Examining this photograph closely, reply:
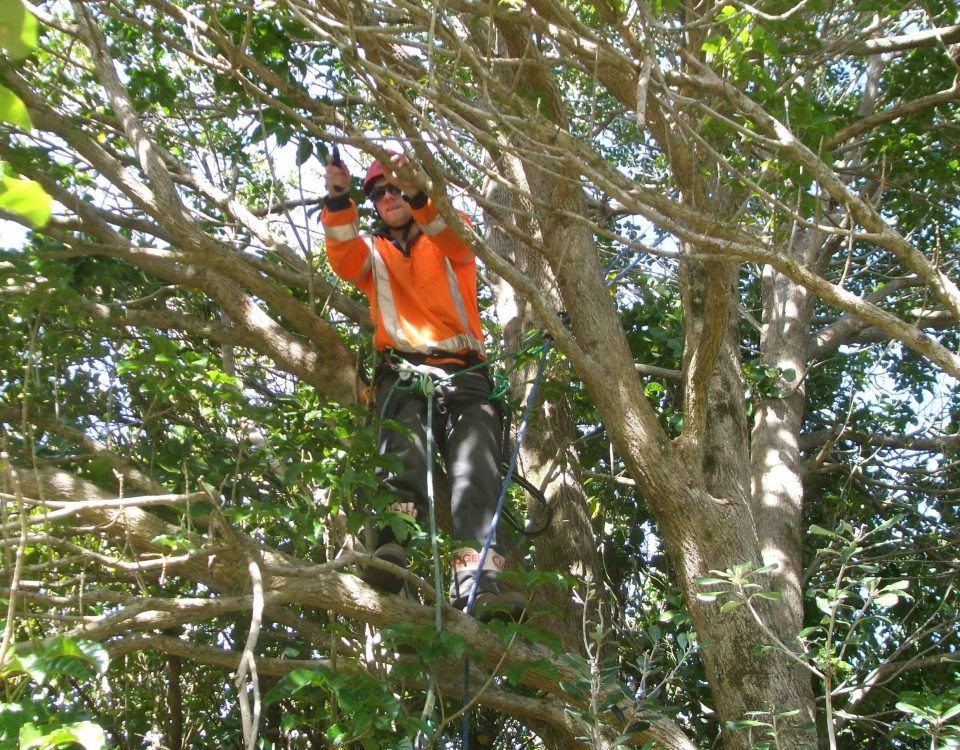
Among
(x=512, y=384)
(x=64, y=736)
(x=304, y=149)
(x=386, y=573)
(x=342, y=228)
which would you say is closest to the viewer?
(x=64, y=736)

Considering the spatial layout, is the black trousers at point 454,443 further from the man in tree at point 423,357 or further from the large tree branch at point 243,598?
the large tree branch at point 243,598

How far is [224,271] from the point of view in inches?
152

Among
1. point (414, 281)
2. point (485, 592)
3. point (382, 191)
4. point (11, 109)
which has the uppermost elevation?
point (382, 191)

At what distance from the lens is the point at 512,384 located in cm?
470

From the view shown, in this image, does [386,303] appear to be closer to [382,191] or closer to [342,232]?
[342,232]

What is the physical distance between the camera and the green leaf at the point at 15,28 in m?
0.95

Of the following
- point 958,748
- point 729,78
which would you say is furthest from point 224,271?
point 958,748

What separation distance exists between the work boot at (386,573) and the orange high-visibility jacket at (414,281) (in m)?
0.85

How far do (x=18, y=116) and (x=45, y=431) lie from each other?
3.01m

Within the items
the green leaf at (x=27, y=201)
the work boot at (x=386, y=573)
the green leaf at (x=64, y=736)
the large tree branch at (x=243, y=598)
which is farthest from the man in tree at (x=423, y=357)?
the green leaf at (x=27, y=201)

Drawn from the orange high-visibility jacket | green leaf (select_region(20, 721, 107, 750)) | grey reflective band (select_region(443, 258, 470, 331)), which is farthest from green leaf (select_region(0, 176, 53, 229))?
grey reflective band (select_region(443, 258, 470, 331))

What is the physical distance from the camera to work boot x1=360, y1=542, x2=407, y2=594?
134 inches

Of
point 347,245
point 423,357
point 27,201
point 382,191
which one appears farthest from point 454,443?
point 27,201

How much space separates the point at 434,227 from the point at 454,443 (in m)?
0.81
